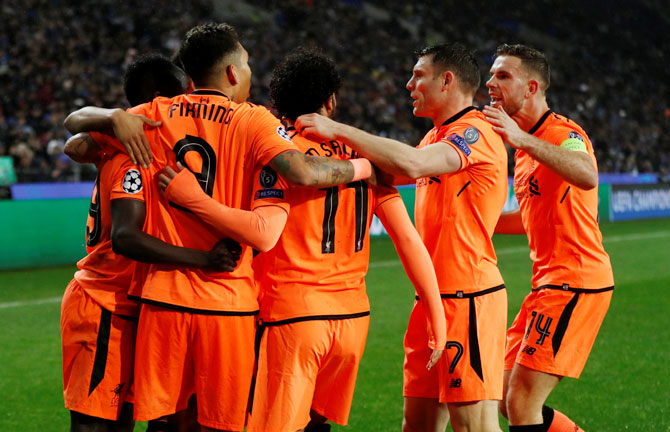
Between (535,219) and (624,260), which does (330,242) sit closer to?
(535,219)

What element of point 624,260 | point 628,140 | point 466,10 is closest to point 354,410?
point 624,260

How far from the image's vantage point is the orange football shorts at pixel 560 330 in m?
4.20

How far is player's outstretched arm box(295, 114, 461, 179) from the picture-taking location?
3271 millimetres

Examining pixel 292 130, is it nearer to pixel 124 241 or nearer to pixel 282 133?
pixel 282 133

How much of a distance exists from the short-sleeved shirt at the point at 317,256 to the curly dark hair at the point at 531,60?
70.0 inches

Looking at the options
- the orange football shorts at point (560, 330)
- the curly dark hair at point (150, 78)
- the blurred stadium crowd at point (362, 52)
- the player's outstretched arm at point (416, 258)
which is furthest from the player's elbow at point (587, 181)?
the blurred stadium crowd at point (362, 52)

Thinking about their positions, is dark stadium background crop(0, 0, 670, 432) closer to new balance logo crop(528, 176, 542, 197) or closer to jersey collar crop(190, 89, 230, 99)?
new balance logo crop(528, 176, 542, 197)

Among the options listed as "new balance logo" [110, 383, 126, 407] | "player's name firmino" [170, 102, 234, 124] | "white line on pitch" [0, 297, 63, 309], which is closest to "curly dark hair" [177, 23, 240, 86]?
"player's name firmino" [170, 102, 234, 124]

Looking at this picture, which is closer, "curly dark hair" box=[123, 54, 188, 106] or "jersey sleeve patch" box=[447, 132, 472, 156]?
"jersey sleeve patch" box=[447, 132, 472, 156]

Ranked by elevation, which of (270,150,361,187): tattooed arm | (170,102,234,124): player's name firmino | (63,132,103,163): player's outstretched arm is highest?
(170,102,234,124): player's name firmino

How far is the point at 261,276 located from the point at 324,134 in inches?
26.6

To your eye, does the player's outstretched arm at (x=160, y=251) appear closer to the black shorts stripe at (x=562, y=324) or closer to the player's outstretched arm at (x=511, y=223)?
the black shorts stripe at (x=562, y=324)

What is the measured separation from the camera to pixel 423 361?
3.95 metres

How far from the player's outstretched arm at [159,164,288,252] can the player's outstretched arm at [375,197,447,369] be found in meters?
0.53
